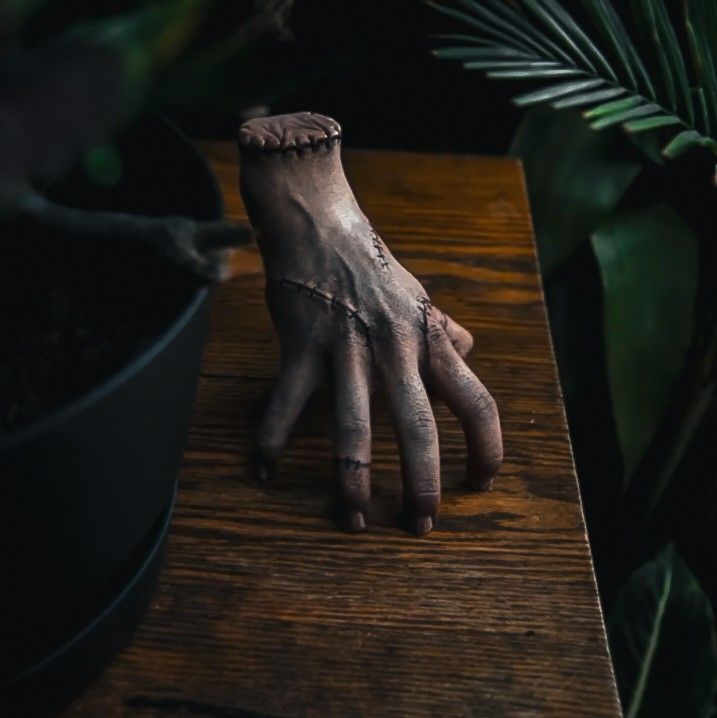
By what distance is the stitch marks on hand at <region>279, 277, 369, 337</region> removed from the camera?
63 cm

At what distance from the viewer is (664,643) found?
3.28 ft

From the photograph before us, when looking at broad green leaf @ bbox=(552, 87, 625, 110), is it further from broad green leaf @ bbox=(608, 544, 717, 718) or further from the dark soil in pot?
broad green leaf @ bbox=(608, 544, 717, 718)

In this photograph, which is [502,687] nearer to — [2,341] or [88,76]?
[2,341]

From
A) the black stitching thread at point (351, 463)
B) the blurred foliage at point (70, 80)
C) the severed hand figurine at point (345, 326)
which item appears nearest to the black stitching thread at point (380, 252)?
the severed hand figurine at point (345, 326)

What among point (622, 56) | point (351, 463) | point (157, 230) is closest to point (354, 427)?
point (351, 463)

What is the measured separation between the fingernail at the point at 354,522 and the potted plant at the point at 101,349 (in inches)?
4.6

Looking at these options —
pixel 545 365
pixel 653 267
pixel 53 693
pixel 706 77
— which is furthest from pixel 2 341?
pixel 653 267

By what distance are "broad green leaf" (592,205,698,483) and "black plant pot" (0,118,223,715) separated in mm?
624

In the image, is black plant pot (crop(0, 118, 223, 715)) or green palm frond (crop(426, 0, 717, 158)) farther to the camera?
green palm frond (crop(426, 0, 717, 158))

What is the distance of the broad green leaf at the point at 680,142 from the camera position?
708mm

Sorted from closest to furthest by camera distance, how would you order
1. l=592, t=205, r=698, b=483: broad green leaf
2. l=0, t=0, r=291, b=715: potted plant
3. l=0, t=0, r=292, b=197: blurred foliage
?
1. l=0, t=0, r=292, b=197: blurred foliage
2. l=0, t=0, r=291, b=715: potted plant
3. l=592, t=205, r=698, b=483: broad green leaf

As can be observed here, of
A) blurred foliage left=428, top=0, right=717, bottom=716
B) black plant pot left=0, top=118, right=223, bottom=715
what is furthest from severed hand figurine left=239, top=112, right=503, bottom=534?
blurred foliage left=428, top=0, right=717, bottom=716

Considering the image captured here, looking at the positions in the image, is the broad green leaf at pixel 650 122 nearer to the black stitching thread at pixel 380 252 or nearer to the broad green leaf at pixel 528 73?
the broad green leaf at pixel 528 73

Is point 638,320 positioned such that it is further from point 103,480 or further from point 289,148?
point 103,480
